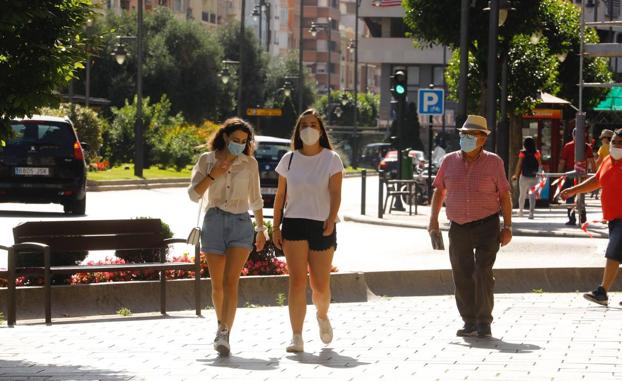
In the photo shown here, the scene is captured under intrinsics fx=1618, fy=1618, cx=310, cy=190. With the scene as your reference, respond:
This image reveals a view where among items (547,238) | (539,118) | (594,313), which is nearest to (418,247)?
(547,238)

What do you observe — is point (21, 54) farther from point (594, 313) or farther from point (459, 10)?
point (459, 10)

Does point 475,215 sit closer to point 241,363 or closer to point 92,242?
point 241,363

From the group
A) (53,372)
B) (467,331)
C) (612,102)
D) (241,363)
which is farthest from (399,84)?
(53,372)

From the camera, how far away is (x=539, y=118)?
1448 inches

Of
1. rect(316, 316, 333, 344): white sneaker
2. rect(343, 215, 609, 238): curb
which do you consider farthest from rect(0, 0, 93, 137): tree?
rect(343, 215, 609, 238): curb

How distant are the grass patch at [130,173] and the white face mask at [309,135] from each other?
34.1 metres

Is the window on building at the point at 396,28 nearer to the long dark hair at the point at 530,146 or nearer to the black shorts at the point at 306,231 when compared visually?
the long dark hair at the point at 530,146

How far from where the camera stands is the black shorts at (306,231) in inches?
409

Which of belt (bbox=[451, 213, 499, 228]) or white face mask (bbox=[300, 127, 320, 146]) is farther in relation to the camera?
belt (bbox=[451, 213, 499, 228])

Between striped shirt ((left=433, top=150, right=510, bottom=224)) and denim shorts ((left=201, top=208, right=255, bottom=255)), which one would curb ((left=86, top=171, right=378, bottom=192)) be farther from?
denim shorts ((left=201, top=208, right=255, bottom=255))

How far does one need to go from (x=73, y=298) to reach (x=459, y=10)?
63.3ft

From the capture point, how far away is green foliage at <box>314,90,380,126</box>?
117688mm

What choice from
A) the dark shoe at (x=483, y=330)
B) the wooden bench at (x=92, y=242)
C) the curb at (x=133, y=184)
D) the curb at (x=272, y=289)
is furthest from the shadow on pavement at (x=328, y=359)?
the curb at (x=133, y=184)

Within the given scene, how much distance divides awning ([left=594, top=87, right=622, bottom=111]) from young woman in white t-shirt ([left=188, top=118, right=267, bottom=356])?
139 ft
